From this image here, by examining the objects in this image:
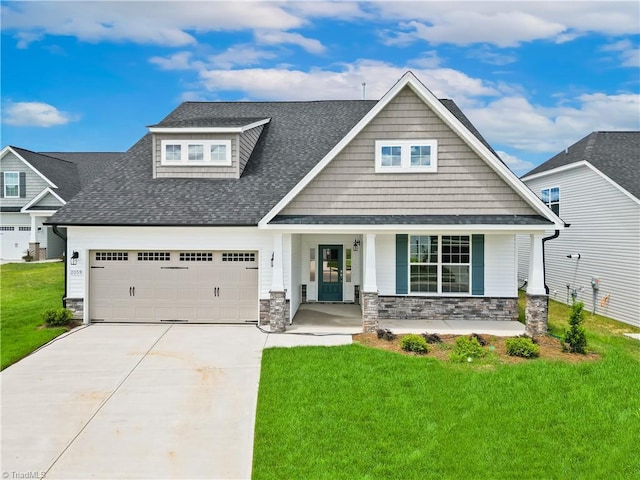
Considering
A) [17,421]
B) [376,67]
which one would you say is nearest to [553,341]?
[17,421]

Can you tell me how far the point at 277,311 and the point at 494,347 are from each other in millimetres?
5779

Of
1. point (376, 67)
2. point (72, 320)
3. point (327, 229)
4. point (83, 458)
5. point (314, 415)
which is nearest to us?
point (83, 458)

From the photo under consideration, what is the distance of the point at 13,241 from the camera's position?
27.6 meters

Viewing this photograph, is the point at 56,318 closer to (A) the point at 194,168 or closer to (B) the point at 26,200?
(A) the point at 194,168

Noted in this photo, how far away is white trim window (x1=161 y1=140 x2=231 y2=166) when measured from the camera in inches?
562

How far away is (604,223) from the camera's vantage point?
15.3m

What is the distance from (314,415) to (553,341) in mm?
7448

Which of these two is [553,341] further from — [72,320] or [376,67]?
[376,67]

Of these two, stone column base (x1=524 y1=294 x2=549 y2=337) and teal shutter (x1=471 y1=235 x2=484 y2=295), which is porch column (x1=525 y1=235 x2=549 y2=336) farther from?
teal shutter (x1=471 y1=235 x2=484 y2=295)

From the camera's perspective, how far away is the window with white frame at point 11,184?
92.1 feet

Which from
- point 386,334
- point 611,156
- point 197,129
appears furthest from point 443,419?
point 611,156

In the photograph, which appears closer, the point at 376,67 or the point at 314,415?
the point at 314,415

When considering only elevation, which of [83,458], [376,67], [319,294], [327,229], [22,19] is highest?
[376,67]

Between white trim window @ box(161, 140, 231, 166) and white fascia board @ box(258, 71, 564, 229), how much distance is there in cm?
384
